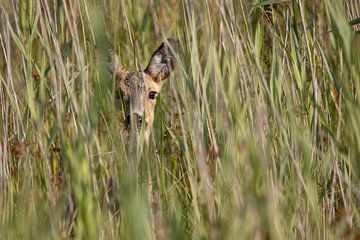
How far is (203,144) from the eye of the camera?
Answer: 2.78m

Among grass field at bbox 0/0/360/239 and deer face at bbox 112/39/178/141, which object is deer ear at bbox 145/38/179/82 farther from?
grass field at bbox 0/0/360/239

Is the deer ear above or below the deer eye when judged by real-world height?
above

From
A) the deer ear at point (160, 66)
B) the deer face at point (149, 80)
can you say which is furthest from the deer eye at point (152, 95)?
the deer ear at point (160, 66)

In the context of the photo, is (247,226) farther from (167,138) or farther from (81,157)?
(167,138)

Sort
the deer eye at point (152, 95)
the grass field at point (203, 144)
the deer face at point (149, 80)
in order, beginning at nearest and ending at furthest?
the grass field at point (203, 144), the deer face at point (149, 80), the deer eye at point (152, 95)

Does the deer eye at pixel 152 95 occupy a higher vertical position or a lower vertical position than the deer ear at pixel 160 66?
lower

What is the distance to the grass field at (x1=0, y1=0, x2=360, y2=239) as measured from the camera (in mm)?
2264

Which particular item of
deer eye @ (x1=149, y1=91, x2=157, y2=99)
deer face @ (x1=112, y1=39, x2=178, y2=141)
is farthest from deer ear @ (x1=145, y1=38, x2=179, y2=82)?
deer eye @ (x1=149, y1=91, x2=157, y2=99)

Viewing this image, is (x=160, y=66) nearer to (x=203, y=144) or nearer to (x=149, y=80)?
(x=149, y=80)

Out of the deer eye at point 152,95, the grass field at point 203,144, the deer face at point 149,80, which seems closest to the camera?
the grass field at point 203,144

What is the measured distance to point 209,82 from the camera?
10.8 ft

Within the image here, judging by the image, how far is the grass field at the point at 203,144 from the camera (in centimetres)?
226

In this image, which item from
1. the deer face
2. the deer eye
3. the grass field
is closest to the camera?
the grass field

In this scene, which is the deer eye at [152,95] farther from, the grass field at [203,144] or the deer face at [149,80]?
the grass field at [203,144]
